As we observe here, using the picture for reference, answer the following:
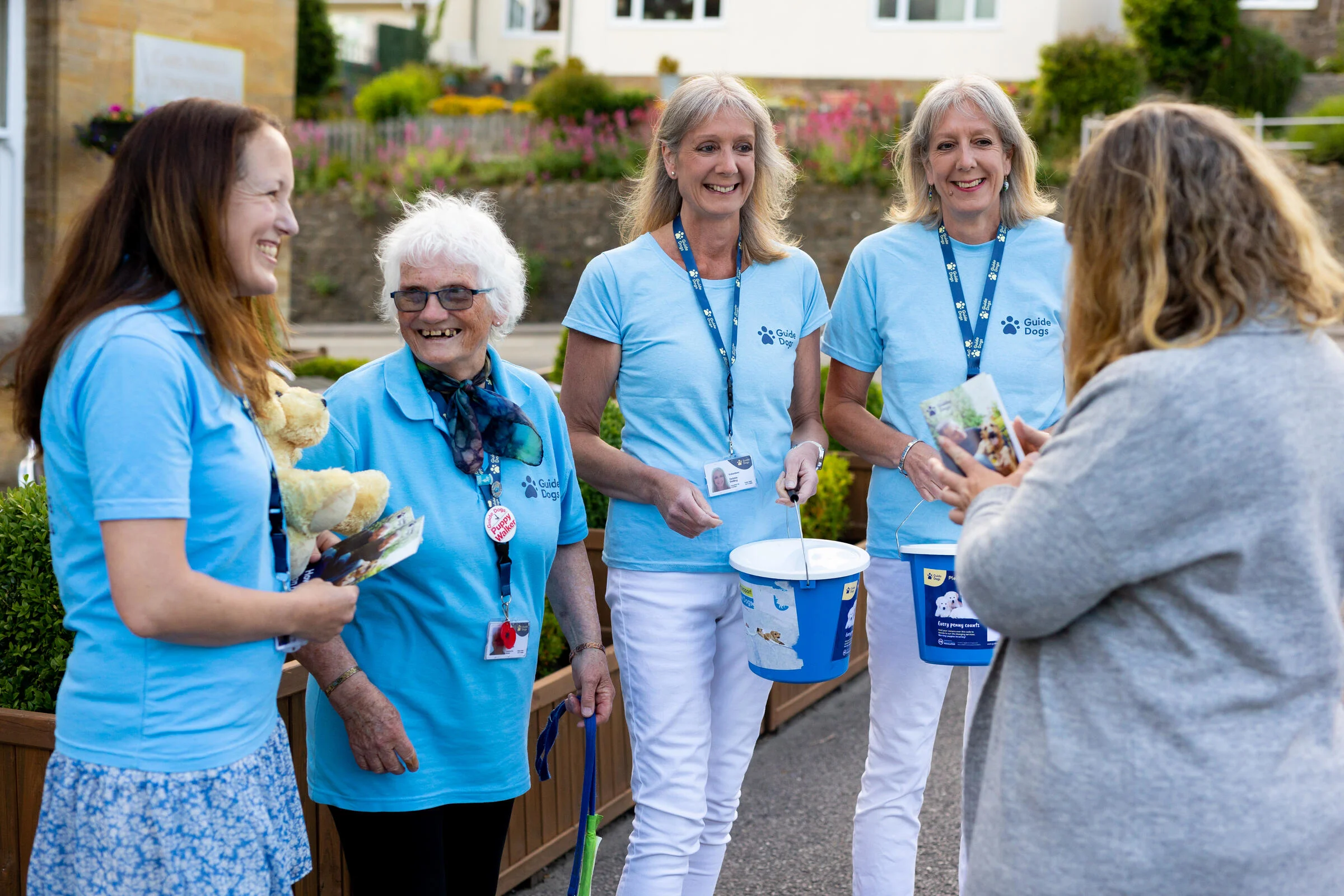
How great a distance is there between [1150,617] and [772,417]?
1.50m

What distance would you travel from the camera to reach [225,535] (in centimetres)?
184

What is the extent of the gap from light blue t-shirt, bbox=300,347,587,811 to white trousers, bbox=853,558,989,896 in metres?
1.09

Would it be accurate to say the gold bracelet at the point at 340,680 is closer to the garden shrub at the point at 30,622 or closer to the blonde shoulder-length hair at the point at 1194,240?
the garden shrub at the point at 30,622

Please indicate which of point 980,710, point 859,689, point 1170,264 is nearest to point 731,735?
point 980,710

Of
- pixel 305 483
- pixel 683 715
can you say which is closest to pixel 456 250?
pixel 305 483

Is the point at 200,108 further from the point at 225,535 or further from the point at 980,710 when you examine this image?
the point at 980,710

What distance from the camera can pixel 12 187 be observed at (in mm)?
8367

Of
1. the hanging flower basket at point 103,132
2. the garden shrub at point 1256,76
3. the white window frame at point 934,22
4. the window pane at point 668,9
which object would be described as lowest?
the hanging flower basket at point 103,132

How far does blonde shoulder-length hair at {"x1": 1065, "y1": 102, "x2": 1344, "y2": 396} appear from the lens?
1670mm

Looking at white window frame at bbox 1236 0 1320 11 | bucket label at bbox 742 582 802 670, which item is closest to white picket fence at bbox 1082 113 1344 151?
white window frame at bbox 1236 0 1320 11

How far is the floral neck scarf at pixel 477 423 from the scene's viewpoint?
252 cm

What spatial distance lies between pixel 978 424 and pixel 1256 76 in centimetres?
2359

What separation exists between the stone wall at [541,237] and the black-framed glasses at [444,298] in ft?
59.6

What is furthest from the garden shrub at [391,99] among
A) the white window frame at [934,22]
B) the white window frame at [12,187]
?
the white window frame at [12,187]
